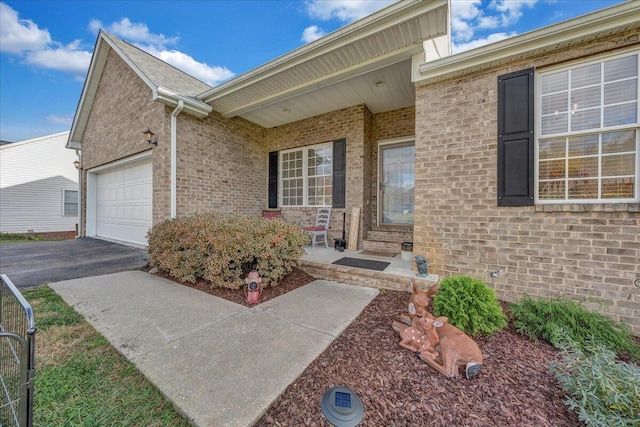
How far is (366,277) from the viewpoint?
13.0 feet

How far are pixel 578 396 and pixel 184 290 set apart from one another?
4.40m

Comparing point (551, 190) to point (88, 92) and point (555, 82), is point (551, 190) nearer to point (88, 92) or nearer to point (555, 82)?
point (555, 82)

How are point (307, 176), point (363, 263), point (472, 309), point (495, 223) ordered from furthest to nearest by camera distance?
point (307, 176) < point (363, 263) < point (495, 223) < point (472, 309)

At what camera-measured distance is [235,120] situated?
6.75m

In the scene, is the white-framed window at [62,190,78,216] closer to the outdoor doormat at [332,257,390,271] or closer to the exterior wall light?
the exterior wall light

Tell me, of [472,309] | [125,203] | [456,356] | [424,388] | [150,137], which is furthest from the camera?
[125,203]

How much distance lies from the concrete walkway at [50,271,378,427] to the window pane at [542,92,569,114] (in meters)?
3.44

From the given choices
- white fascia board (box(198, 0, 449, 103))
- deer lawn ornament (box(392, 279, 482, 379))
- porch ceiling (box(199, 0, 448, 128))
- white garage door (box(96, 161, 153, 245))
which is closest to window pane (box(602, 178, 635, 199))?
deer lawn ornament (box(392, 279, 482, 379))

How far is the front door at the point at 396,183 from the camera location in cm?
602

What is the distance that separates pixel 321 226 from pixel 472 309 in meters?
4.09

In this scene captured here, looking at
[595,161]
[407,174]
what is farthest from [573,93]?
[407,174]

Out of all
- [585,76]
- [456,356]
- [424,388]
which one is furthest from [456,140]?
[424,388]

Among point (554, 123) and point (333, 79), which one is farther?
point (333, 79)

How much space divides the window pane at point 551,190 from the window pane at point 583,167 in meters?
0.17
